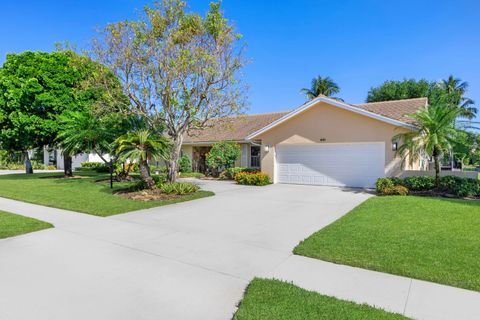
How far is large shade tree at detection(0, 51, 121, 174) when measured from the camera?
16.8 m

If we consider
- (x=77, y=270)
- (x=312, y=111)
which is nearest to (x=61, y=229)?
(x=77, y=270)

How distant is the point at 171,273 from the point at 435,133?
450 inches

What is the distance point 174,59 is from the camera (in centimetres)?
1220

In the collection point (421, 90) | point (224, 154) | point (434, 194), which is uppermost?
point (421, 90)

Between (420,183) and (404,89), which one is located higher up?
(404,89)

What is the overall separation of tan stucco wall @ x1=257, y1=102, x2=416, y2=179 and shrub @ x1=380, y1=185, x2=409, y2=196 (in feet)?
→ 6.22

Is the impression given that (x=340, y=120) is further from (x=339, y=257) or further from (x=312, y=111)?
(x=339, y=257)

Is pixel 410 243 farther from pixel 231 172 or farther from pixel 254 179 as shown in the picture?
pixel 231 172

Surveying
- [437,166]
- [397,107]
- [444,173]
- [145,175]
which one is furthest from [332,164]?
[145,175]

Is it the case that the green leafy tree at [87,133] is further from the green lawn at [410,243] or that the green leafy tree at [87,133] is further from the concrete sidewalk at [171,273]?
the green lawn at [410,243]

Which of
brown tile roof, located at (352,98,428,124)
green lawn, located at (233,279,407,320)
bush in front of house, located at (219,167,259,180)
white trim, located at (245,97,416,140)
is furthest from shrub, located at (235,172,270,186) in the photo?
green lawn, located at (233,279,407,320)

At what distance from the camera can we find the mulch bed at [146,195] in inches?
426

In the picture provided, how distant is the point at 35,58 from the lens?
1777cm

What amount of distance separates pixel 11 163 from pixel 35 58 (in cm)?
2460
